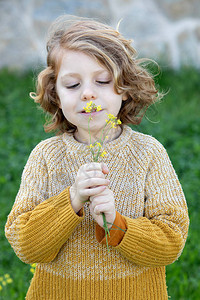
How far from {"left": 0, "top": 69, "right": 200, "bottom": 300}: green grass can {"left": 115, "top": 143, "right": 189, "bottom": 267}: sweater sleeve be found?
0.74 metres

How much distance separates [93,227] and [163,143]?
250 centimetres

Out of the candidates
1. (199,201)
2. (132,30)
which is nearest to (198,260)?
(199,201)

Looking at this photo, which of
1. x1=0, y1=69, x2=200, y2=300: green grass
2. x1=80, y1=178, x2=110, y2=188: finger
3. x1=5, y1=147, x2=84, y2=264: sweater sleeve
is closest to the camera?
x1=80, y1=178, x2=110, y2=188: finger

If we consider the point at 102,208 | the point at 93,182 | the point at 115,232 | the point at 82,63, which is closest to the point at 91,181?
the point at 93,182

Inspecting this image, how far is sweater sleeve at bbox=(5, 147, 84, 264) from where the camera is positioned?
169 centimetres

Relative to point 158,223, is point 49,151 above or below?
above

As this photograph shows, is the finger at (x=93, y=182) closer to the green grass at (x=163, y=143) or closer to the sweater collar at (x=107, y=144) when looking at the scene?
the sweater collar at (x=107, y=144)

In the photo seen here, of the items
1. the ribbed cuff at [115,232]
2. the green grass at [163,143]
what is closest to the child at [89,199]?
the ribbed cuff at [115,232]

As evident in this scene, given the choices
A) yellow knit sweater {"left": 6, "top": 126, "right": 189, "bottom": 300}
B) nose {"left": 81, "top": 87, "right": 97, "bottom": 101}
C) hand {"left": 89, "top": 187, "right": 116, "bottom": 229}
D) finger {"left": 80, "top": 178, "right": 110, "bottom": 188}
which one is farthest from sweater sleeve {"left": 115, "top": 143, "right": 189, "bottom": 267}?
nose {"left": 81, "top": 87, "right": 97, "bottom": 101}

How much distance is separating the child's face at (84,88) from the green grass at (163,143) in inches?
30.4

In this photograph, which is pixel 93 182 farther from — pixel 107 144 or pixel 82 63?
pixel 82 63

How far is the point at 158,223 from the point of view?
5.81 feet

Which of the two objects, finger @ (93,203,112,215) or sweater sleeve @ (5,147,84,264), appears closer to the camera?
finger @ (93,203,112,215)

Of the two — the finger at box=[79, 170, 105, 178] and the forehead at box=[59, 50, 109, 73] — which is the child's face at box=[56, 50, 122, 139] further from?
the finger at box=[79, 170, 105, 178]
